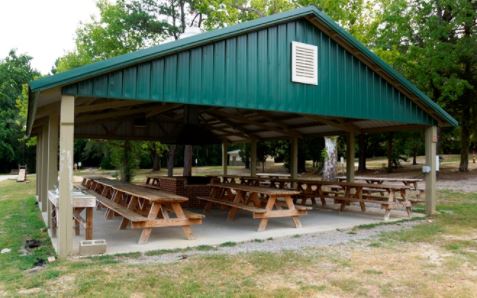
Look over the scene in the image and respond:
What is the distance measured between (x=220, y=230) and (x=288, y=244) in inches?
65.0

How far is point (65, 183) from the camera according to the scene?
5.61 m

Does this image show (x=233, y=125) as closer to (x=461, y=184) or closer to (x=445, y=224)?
(x=445, y=224)

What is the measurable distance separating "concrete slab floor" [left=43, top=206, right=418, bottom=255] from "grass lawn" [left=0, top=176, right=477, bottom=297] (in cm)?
73

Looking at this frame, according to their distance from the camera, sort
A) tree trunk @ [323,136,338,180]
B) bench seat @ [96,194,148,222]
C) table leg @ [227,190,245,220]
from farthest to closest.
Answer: tree trunk @ [323,136,338,180] < table leg @ [227,190,245,220] < bench seat @ [96,194,148,222]

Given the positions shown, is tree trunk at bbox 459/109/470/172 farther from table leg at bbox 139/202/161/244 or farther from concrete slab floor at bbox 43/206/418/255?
table leg at bbox 139/202/161/244

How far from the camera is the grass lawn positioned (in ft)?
14.0

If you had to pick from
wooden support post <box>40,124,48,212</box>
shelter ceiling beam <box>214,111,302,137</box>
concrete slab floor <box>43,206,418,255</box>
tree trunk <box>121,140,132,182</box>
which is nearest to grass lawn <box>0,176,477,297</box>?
concrete slab floor <box>43,206,418,255</box>

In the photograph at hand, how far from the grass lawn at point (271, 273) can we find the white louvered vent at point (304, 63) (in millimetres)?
3160

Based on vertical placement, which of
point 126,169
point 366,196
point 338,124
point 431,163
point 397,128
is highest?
point 338,124

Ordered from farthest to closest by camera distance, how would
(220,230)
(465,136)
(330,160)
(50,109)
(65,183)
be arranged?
1. (465,136)
2. (330,160)
3. (220,230)
4. (50,109)
5. (65,183)

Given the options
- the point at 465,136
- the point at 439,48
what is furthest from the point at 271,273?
the point at 465,136

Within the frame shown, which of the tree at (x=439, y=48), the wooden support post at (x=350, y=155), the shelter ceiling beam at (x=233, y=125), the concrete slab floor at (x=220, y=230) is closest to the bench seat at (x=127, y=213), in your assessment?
the concrete slab floor at (x=220, y=230)

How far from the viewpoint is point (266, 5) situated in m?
22.8

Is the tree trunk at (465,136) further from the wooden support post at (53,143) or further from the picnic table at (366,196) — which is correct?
the wooden support post at (53,143)
